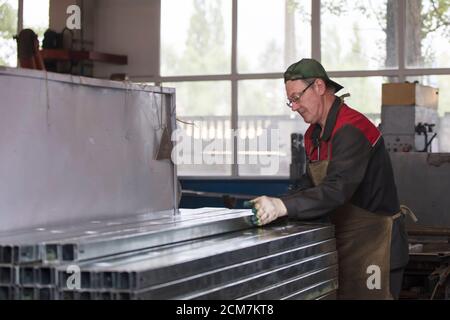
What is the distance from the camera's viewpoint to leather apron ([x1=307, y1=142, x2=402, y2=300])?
3148 mm

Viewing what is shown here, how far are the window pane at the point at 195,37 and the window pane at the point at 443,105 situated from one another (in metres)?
2.26

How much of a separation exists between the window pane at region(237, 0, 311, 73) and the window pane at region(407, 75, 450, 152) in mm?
1377

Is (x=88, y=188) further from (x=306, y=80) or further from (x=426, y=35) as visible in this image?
(x=426, y=35)

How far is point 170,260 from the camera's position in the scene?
6.56ft

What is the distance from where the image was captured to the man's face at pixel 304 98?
3.11m

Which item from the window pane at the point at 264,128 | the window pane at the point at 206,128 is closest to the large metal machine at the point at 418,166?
the window pane at the point at 264,128

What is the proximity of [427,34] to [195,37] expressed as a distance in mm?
2772

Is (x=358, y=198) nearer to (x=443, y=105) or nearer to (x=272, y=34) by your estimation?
(x=443, y=105)

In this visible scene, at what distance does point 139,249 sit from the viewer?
218 centimetres

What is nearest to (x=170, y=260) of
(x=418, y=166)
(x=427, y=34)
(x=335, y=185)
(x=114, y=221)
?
(x=114, y=221)

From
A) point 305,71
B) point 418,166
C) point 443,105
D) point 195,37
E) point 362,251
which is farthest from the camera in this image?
point 195,37

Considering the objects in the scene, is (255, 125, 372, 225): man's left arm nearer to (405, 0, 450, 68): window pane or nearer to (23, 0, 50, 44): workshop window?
(405, 0, 450, 68): window pane

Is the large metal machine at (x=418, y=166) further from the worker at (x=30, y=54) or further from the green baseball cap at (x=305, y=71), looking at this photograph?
the worker at (x=30, y=54)
